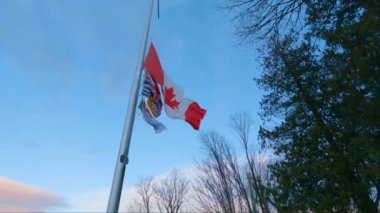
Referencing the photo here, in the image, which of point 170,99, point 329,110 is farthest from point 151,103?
point 329,110

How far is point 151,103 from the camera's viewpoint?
6984 millimetres

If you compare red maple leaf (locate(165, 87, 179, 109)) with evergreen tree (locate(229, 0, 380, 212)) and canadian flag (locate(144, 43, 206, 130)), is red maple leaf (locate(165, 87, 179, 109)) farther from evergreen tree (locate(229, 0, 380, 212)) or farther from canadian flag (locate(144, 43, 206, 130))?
evergreen tree (locate(229, 0, 380, 212))

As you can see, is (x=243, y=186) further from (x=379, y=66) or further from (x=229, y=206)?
(x=379, y=66)

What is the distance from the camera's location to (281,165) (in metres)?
14.9

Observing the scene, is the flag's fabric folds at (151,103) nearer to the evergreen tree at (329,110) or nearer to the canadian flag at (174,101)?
the canadian flag at (174,101)

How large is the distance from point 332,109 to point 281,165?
3263mm

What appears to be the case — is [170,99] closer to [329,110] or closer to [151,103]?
[151,103]

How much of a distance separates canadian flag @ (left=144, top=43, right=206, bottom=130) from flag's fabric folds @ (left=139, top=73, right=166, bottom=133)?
145 millimetres

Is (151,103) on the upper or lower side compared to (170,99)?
lower

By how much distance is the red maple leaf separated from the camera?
737 centimetres

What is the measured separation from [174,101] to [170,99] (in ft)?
0.32

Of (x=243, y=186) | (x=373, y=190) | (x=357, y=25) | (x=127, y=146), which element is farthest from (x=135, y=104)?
(x=243, y=186)

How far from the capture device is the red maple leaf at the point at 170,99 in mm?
7371

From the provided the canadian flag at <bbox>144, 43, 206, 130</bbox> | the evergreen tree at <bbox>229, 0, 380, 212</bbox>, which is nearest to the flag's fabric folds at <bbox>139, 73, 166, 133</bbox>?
the canadian flag at <bbox>144, 43, 206, 130</bbox>
